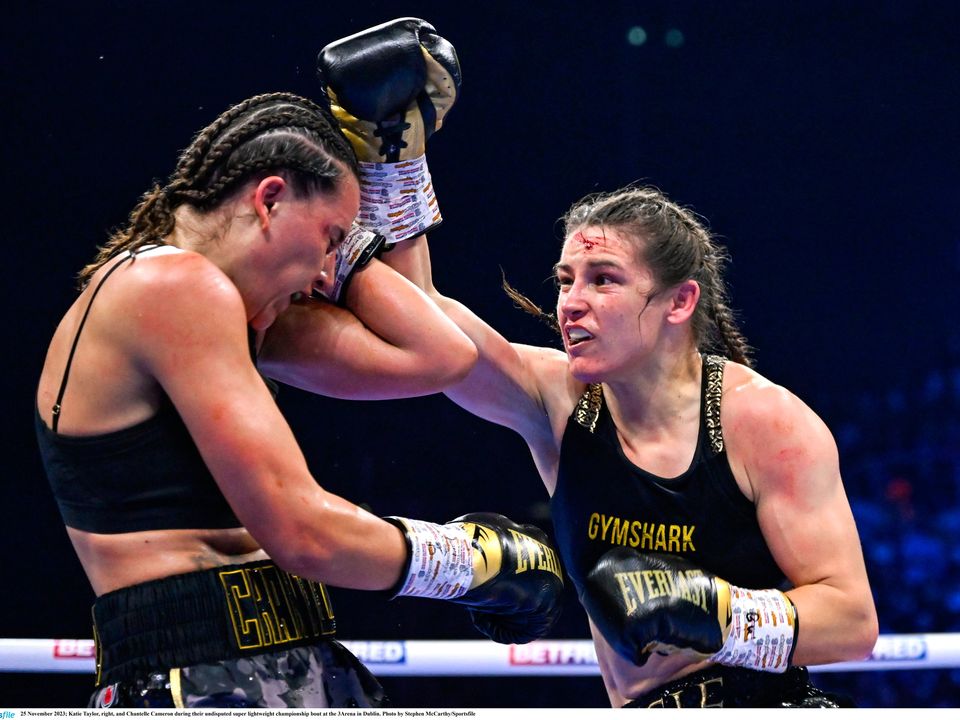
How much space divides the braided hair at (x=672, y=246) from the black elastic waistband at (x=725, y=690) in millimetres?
696

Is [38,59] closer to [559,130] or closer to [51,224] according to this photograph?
[51,224]

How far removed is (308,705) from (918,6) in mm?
→ 3840

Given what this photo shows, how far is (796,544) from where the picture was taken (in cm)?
202

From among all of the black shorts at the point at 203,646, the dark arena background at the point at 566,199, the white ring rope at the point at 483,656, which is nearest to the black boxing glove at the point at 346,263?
the black shorts at the point at 203,646

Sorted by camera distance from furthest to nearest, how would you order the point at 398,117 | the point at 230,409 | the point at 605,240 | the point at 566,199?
the point at 566,199 → the point at 605,240 → the point at 398,117 → the point at 230,409

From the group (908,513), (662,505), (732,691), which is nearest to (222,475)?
(662,505)

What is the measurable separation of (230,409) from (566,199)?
2.87m

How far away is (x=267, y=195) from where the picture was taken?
1618 mm

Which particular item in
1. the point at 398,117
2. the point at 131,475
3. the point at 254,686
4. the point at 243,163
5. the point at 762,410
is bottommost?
the point at 254,686

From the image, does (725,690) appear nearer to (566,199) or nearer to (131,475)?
(131,475)

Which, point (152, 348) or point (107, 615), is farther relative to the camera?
point (107, 615)

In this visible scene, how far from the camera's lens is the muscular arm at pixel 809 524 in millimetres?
1972

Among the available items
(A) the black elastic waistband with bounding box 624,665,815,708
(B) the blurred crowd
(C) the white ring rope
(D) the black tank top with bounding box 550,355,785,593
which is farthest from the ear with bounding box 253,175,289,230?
(B) the blurred crowd

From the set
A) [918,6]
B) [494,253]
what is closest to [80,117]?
[494,253]
